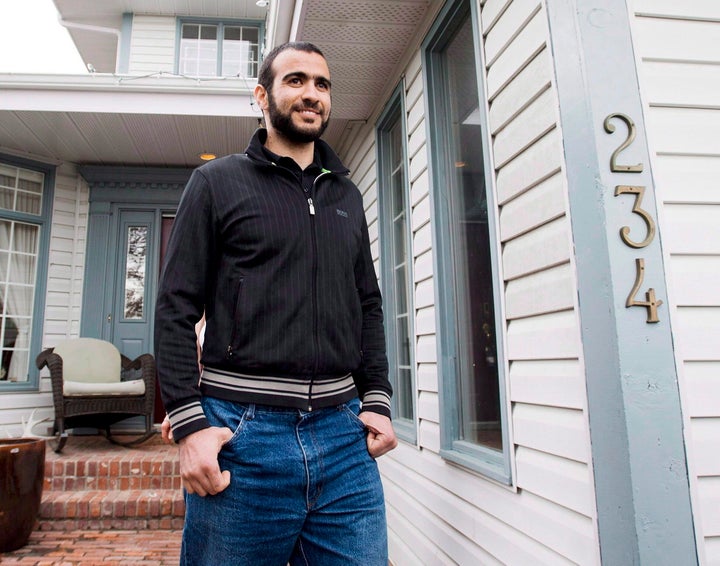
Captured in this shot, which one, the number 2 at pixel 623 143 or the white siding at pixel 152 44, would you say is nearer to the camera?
the number 2 at pixel 623 143

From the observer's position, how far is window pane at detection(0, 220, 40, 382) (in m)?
4.77

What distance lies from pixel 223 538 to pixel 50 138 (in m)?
4.56

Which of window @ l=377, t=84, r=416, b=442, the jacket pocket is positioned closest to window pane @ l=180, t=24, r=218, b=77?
window @ l=377, t=84, r=416, b=442

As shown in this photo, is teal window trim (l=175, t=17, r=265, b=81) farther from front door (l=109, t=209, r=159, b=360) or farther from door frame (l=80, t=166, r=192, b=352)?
front door (l=109, t=209, r=159, b=360)

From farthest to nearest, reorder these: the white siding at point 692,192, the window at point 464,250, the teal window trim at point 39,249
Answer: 1. the teal window trim at point 39,249
2. the window at point 464,250
3. the white siding at point 692,192

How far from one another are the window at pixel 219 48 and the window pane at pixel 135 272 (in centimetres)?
237

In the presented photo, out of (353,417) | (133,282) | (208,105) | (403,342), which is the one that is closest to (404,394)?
(403,342)

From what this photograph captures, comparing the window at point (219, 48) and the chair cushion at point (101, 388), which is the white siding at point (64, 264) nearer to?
the chair cushion at point (101, 388)

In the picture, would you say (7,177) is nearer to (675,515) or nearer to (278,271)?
(278,271)

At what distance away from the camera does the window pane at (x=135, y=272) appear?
17.1 ft

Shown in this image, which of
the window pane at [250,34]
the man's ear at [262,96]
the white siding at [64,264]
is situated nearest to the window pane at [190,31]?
the window pane at [250,34]

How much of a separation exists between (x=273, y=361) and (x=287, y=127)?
61 cm

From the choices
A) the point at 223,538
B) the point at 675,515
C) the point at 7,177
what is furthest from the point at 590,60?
the point at 7,177

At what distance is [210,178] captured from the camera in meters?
1.31
